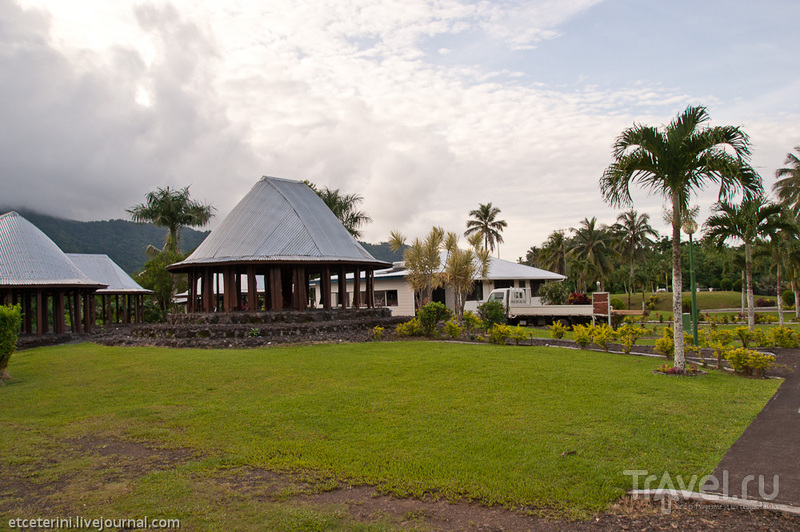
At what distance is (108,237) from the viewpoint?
84.5 m

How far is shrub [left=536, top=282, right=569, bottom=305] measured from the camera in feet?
101

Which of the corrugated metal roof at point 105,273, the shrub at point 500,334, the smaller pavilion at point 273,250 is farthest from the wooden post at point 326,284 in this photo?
the corrugated metal roof at point 105,273

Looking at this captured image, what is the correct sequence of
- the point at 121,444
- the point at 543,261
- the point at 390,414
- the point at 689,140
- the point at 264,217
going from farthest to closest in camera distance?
the point at 543,261
the point at 264,217
the point at 689,140
the point at 390,414
the point at 121,444

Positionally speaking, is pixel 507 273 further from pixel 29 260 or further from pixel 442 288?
pixel 29 260

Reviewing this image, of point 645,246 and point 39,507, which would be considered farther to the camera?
point 645,246

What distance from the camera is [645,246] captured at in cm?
4938

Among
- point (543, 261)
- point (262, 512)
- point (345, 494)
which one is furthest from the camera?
point (543, 261)

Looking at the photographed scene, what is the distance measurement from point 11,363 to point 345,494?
48.6ft

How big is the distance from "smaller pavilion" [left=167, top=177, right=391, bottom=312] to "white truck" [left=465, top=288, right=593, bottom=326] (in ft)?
23.5

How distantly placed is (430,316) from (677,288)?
8.99 m

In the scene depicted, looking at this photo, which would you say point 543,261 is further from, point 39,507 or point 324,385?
point 39,507

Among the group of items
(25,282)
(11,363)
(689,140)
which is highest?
(689,140)

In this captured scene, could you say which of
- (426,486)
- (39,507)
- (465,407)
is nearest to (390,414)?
(465,407)

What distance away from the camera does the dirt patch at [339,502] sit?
3932mm
